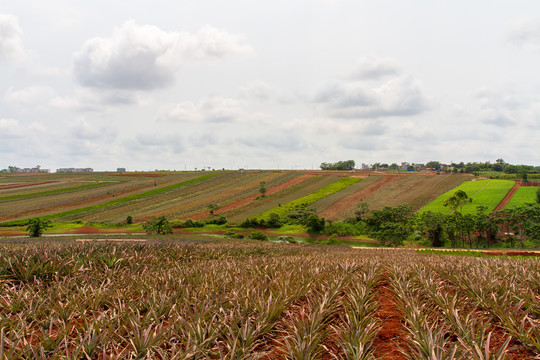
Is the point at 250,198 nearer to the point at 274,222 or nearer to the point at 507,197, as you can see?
the point at 274,222

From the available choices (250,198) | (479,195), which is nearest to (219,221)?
(250,198)

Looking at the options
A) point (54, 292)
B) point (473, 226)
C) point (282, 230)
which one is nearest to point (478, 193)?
point (473, 226)

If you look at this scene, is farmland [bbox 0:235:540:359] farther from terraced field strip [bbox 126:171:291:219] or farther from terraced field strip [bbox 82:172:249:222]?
terraced field strip [bbox 126:171:291:219]

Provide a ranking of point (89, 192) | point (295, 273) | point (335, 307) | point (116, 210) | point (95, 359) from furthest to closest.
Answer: point (89, 192), point (116, 210), point (295, 273), point (335, 307), point (95, 359)

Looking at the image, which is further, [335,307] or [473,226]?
[473,226]

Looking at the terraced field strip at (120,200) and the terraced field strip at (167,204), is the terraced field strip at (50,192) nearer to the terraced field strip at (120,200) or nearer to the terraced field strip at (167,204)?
the terraced field strip at (120,200)

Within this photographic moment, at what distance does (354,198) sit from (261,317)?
6434 cm

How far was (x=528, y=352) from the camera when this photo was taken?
13.8 feet

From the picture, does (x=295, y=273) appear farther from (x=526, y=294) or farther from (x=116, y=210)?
(x=116, y=210)

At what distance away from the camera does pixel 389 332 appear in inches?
194

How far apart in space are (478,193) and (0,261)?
7180cm

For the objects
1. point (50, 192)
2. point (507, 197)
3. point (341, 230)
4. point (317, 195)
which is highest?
point (50, 192)

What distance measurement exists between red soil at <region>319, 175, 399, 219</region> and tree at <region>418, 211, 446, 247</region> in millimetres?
16718

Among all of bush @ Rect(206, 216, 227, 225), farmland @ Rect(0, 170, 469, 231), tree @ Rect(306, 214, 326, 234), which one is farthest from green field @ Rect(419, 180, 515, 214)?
bush @ Rect(206, 216, 227, 225)
